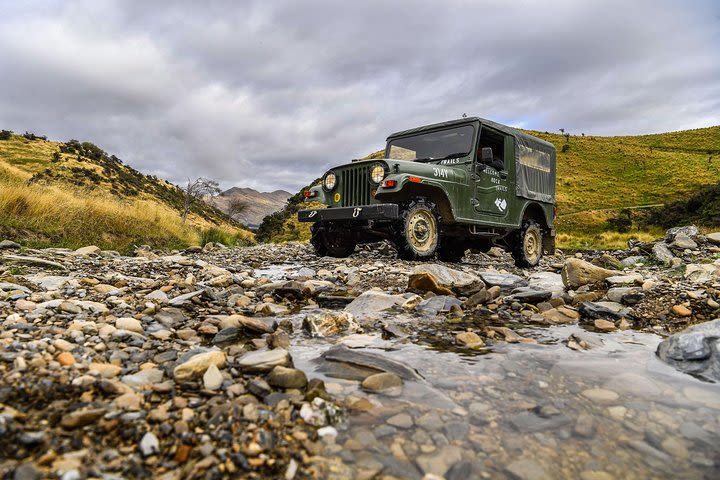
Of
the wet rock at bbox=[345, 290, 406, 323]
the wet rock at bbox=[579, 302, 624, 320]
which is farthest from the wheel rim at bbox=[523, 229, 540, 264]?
the wet rock at bbox=[345, 290, 406, 323]

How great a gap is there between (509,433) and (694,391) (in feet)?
3.94

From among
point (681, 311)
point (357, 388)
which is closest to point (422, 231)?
point (681, 311)

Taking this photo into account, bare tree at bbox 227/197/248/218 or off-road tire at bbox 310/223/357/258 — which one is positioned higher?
bare tree at bbox 227/197/248/218

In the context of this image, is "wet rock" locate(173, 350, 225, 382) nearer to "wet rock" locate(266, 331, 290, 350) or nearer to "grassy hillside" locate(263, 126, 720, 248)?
"wet rock" locate(266, 331, 290, 350)

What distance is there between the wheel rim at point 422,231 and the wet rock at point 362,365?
13.8 ft

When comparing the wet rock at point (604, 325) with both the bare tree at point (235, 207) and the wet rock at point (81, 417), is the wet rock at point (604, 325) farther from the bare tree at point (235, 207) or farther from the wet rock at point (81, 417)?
the bare tree at point (235, 207)

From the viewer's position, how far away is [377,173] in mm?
6770

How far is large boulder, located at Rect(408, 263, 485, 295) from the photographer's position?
4945mm

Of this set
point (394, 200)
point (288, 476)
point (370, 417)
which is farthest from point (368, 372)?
point (394, 200)

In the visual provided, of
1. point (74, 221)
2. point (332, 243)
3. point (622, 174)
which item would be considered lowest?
point (332, 243)

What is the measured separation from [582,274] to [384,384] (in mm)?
4217

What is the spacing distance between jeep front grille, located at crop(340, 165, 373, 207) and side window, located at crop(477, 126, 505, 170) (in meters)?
2.15

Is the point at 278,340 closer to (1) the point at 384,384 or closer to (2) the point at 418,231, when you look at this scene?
(1) the point at 384,384

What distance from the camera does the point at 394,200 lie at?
6855mm
